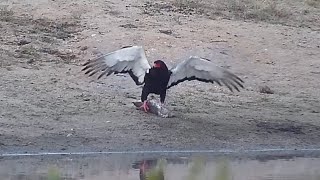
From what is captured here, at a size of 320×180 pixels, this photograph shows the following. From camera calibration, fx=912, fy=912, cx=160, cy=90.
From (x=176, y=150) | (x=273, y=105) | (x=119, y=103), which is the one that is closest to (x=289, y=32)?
(x=273, y=105)

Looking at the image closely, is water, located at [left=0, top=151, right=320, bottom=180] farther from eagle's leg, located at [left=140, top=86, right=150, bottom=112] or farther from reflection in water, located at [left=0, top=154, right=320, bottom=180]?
eagle's leg, located at [left=140, top=86, right=150, bottom=112]

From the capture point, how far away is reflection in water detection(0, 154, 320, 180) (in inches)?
271

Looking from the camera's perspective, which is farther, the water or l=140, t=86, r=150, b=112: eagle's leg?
l=140, t=86, r=150, b=112: eagle's leg

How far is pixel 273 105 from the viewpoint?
11031 millimetres

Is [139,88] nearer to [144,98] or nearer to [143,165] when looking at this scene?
[144,98]

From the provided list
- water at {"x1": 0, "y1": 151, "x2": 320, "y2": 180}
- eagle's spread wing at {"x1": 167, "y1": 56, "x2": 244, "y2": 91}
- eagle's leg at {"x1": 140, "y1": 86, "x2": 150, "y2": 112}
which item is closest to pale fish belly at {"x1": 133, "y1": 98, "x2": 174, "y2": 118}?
eagle's leg at {"x1": 140, "y1": 86, "x2": 150, "y2": 112}

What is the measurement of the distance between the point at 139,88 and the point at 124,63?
140cm

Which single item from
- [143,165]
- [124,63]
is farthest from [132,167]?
[124,63]

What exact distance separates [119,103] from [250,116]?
4.95 ft

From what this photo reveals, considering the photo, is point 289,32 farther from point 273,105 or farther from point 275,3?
point 273,105

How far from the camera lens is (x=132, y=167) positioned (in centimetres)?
762

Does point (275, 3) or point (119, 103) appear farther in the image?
point (275, 3)

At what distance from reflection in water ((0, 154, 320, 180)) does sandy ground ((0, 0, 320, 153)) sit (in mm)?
498

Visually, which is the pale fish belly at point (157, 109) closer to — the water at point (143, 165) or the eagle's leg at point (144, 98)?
the eagle's leg at point (144, 98)
